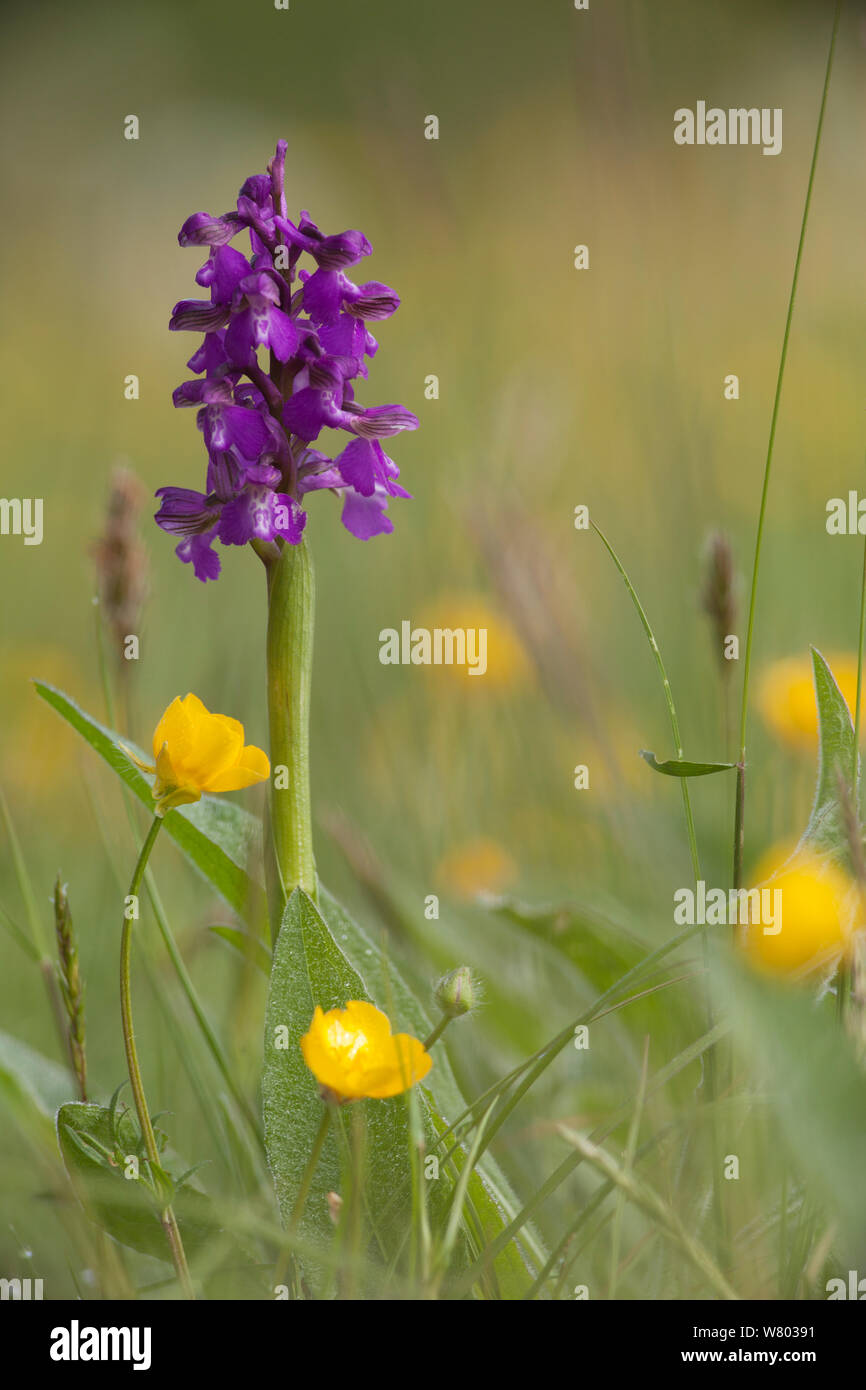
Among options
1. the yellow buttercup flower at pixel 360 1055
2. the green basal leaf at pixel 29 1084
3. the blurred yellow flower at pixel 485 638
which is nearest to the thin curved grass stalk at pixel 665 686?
the yellow buttercup flower at pixel 360 1055

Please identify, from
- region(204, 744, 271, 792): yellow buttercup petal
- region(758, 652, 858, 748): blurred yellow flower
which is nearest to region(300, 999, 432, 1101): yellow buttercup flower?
region(204, 744, 271, 792): yellow buttercup petal

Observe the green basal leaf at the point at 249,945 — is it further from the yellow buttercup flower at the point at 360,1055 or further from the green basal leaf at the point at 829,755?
the green basal leaf at the point at 829,755

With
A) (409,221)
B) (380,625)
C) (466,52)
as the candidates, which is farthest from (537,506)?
(466,52)

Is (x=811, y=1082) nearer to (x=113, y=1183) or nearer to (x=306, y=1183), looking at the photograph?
(x=306, y=1183)

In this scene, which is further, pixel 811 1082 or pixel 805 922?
pixel 805 922

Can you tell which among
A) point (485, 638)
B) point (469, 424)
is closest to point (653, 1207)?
point (485, 638)

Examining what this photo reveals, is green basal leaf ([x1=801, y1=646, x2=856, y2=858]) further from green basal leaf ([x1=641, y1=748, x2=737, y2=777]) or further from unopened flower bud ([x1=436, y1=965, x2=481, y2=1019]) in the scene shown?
unopened flower bud ([x1=436, y1=965, x2=481, y2=1019])

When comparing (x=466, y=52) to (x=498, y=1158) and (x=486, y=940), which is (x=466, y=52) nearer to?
(x=486, y=940)
